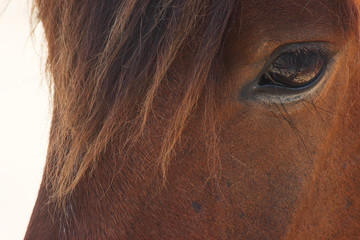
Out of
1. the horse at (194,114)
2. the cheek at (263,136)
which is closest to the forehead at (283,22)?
the horse at (194,114)

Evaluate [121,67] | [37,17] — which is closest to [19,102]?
[37,17]

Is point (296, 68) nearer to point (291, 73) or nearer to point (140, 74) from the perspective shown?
point (291, 73)

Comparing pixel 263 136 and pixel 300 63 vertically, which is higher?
pixel 300 63

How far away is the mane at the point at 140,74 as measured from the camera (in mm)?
770

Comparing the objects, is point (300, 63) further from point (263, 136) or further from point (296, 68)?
point (263, 136)

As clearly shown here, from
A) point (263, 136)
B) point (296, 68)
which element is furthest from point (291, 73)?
point (263, 136)

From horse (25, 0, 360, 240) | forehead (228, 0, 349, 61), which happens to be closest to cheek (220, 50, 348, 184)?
horse (25, 0, 360, 240)

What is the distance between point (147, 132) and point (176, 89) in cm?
11

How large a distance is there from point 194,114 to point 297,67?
23cm

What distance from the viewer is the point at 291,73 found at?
799 millimetres

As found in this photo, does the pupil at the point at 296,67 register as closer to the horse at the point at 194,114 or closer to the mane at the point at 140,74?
the horse at the point at 194,114

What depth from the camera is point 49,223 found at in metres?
0.81

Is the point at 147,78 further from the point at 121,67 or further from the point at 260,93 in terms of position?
the point at 260,93

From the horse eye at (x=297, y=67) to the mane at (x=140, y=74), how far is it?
10 cm
